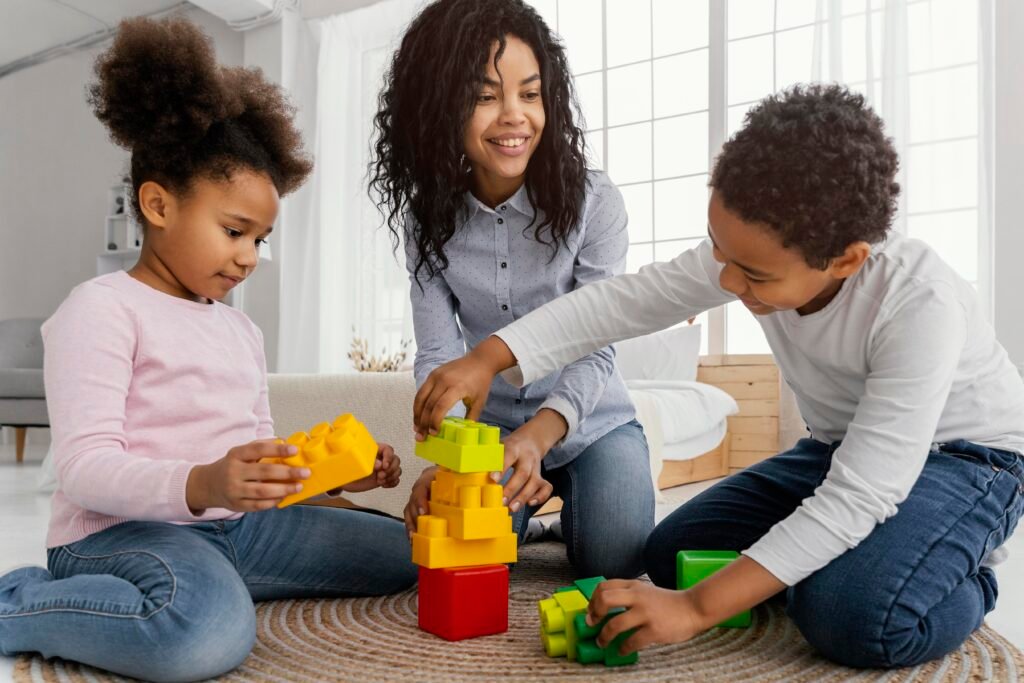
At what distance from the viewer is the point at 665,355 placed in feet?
10.9

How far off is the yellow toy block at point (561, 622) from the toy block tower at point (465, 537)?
8 cm

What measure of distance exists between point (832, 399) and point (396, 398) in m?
0.99

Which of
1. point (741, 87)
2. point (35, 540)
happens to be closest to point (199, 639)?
point (35, 540)

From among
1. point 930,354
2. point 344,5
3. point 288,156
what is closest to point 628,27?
point 344,5

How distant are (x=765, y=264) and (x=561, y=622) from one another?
0.46 meters

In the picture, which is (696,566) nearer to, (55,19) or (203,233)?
(203,233)

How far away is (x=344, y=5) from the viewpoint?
4.51 meters

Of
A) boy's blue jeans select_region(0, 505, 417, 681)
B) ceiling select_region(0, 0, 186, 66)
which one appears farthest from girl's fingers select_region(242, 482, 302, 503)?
ceiling select_region(0, 0, 186, 66)

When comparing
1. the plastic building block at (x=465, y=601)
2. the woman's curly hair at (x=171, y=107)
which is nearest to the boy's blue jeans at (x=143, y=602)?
the plastic building block at (x=465, y=601)

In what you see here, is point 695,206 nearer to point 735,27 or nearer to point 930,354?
point 735,27

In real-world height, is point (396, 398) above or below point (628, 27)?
below

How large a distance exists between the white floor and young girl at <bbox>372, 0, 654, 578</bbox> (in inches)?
20.2

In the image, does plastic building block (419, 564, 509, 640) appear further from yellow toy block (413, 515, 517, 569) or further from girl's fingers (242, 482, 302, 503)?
girl's fingers (242, 482, 302, 503)

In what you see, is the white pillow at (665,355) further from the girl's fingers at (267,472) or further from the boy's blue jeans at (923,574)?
the girl's fingers at (267,472)
